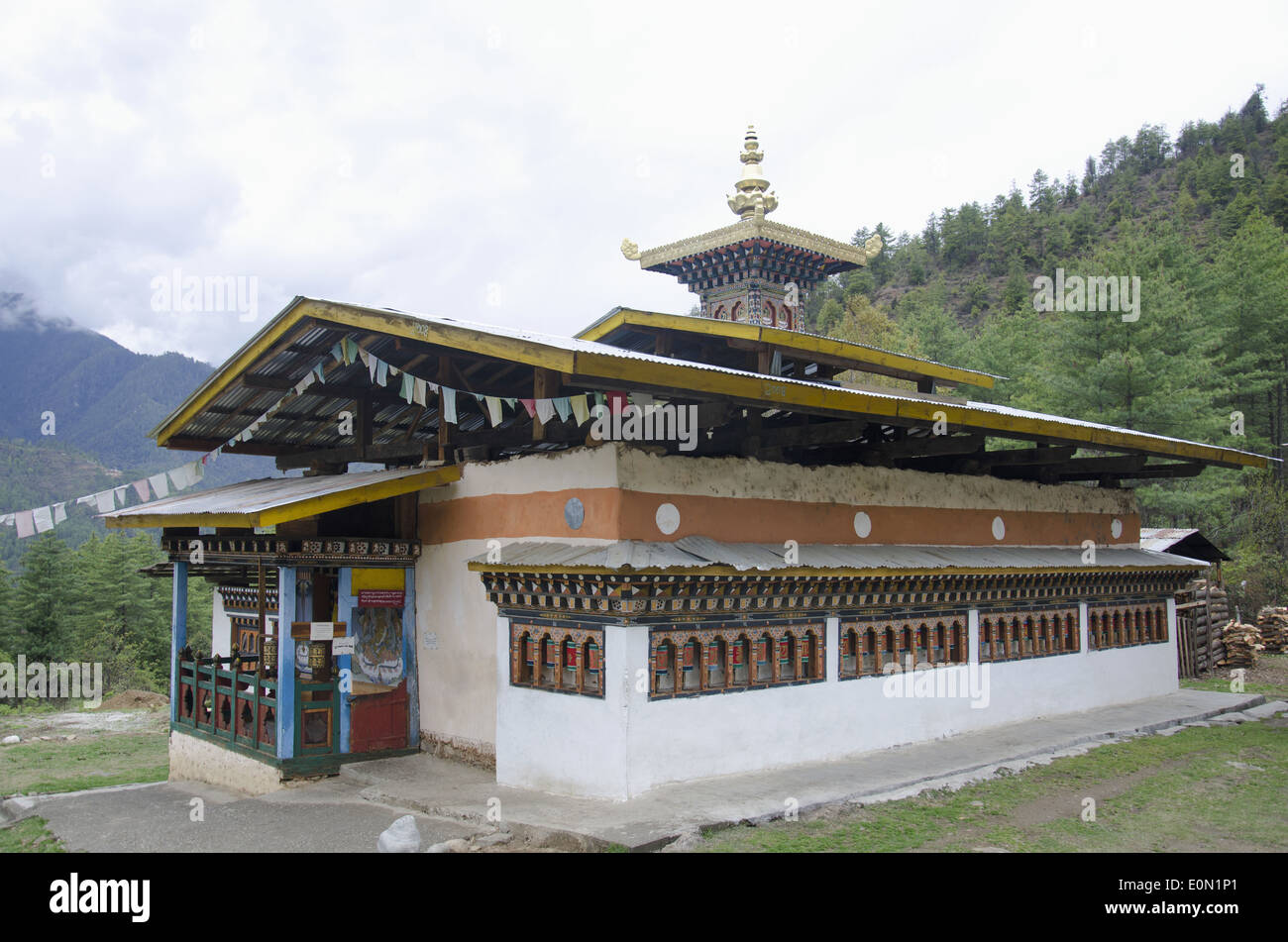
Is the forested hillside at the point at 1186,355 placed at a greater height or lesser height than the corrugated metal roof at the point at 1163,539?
greater

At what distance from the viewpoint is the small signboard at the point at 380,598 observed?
1034 centimetres

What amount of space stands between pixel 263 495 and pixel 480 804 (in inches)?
174

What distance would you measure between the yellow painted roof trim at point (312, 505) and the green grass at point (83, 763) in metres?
3.61

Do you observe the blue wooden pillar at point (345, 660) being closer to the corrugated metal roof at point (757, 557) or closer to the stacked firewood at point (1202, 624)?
the corrugated metal roof at point (757, 557)

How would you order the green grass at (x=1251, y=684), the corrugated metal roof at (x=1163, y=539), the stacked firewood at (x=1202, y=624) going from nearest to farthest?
the green grass at (x=1251, y=684)
the stacked firewood at (x=1202, y=624)
the corrugated metal roof at (x=1163, y=539)

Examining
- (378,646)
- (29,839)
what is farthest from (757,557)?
(29,839)

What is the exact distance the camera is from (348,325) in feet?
30.4

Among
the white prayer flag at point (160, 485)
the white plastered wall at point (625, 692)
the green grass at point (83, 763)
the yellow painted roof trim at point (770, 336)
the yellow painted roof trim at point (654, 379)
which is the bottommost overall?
the green grass at point (83, 763)

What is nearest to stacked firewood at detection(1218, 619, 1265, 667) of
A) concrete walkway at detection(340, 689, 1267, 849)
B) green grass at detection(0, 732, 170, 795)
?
concrete walkway at detection(340, 689, 1267, 849)

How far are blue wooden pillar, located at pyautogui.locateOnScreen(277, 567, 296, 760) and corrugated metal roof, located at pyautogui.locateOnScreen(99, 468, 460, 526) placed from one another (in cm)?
85

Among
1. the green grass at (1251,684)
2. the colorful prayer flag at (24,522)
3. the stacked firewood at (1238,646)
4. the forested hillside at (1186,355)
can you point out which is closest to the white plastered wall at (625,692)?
the colorful prayer flag at (24,522)

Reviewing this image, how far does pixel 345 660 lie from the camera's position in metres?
10.2

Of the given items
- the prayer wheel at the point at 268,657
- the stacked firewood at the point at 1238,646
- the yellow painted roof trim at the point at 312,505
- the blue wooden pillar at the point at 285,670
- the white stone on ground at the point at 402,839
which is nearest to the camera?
the white stone on ground at the point at 402,839
